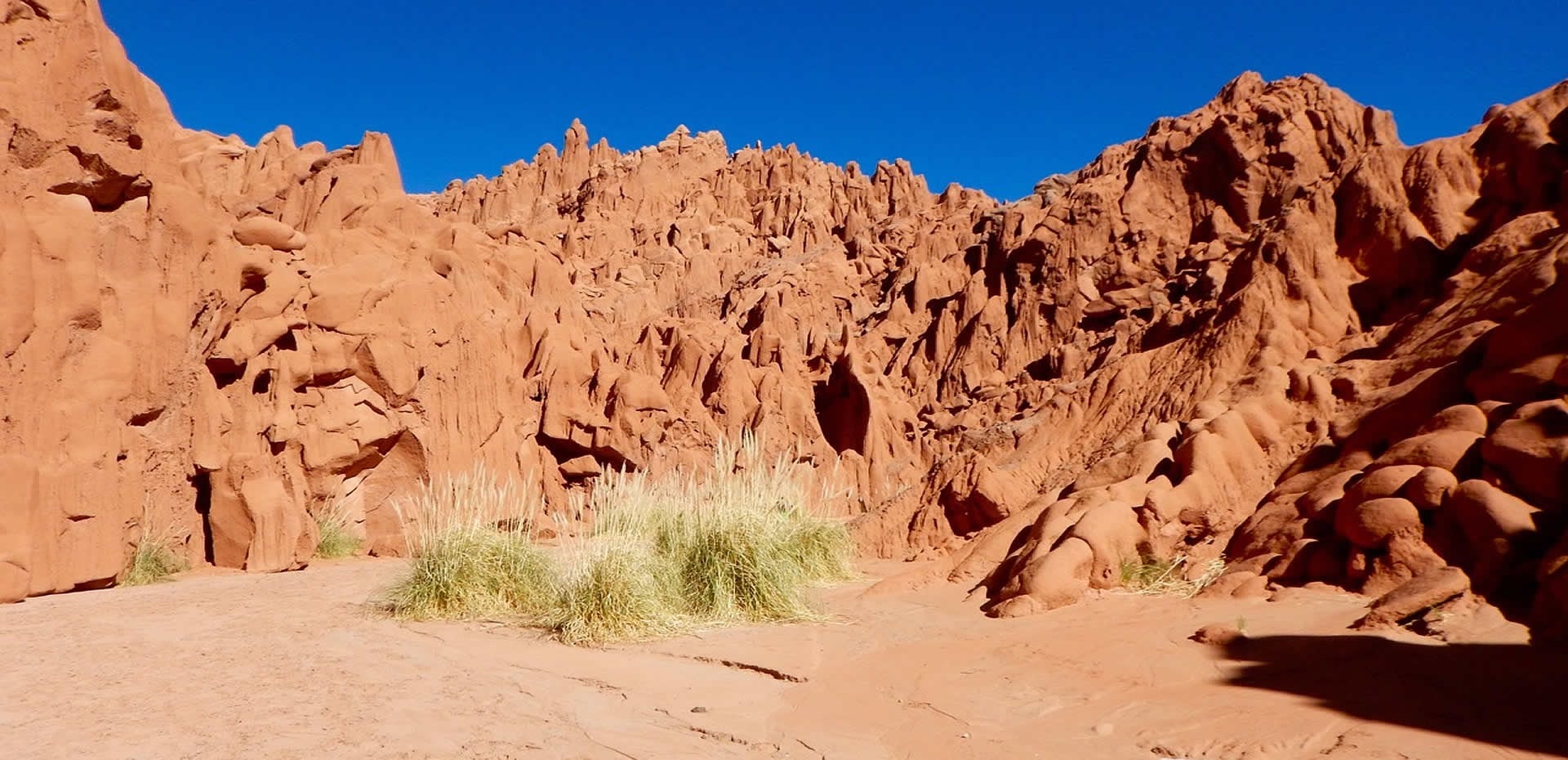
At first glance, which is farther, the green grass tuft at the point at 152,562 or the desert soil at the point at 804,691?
the green grass tuft at the point at 152,562

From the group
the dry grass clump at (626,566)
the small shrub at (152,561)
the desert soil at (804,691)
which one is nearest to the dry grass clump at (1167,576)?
the desert soil at (804,691)

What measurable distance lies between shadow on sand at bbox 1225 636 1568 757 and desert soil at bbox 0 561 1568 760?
0.05ft

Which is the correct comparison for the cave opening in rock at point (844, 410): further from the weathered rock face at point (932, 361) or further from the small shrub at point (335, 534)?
the small shrub at point (335, 534)

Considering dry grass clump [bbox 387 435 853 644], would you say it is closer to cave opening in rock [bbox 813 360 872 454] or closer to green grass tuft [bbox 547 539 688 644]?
green grass tuft [bbox 547 539 688 644]

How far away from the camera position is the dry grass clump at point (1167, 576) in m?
8.70

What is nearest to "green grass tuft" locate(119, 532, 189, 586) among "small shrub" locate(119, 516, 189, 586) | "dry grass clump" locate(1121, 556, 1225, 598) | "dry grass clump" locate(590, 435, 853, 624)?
"small shrub" locate(119, 516, 189, 586)

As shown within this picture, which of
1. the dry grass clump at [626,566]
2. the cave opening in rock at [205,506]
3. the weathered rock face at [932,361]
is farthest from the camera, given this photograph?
the cave opening in rock at [205,506]

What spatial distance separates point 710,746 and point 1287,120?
69.9 feet

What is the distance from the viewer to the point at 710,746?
16.5 ft

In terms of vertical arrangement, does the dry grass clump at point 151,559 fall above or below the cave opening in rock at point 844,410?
below

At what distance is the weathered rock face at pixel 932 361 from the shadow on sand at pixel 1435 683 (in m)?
0.59

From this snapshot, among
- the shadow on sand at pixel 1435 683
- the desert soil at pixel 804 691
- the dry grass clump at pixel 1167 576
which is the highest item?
the dry grass clump at pixel 1167 576

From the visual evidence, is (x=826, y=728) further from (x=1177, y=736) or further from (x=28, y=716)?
(x=28, y=716)

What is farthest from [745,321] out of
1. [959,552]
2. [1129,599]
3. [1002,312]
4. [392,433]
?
[1129,599]
